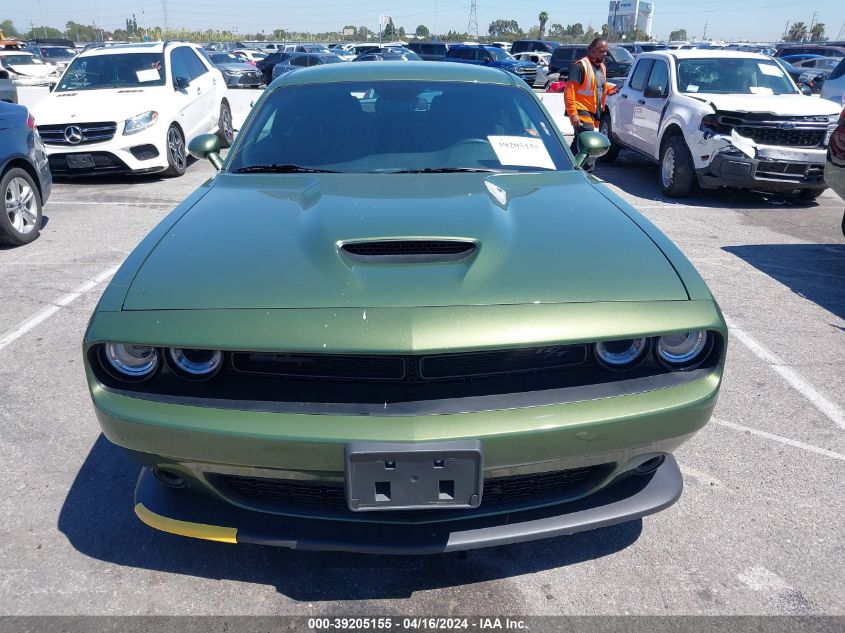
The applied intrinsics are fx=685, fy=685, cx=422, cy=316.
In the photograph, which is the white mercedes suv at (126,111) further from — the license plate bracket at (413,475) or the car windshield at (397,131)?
the license plate bracket at (413,475)

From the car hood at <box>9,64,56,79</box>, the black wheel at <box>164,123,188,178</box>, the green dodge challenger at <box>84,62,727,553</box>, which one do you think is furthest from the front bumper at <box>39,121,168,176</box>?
the car hood at <box>9,64,56,79</box>

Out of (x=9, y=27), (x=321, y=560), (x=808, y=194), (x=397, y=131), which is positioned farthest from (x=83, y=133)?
(x=9, y=27)

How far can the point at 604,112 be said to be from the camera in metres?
11.1

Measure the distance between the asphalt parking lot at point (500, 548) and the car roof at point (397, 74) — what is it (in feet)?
4.46

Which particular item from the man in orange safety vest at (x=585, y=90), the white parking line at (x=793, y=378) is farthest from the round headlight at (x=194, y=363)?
the man in orange safety vest at (x=585, y=90)

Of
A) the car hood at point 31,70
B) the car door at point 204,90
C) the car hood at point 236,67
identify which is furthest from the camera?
the car hood at point 236,67

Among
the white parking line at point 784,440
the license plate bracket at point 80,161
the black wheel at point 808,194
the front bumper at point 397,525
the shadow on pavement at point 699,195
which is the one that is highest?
the front bumper at point 397,525

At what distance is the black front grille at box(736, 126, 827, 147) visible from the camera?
7527 mm

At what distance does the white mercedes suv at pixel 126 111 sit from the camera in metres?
8.69

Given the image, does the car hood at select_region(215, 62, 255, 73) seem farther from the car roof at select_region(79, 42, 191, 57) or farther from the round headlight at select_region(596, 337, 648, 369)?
the round headlight at select_region(596, 337, 648, 369)

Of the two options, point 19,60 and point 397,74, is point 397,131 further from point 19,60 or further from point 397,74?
point 19,60

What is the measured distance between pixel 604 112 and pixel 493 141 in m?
8.56

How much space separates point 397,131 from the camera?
11.0 feet

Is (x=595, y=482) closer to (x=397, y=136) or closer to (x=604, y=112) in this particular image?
(x=397, y=136)
